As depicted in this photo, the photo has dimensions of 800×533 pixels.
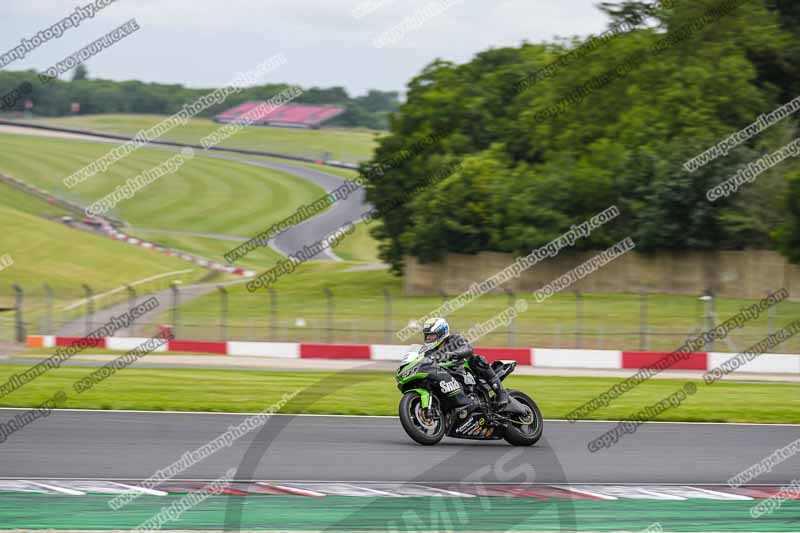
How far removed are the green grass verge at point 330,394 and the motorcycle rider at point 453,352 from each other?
3.69 metres

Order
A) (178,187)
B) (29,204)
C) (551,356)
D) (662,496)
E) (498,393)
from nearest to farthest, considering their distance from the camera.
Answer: (662,496) → (498,393) → (551,356) → (29,204) → (178,187)

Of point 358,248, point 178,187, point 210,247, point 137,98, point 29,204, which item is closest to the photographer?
point 29,204

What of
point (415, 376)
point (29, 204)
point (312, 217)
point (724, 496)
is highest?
point (312, 217)

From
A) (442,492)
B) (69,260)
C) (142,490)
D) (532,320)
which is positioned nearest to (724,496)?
(442,492)

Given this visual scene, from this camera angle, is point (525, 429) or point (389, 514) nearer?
point (389, 514)

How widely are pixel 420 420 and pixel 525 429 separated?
1240 millimetres

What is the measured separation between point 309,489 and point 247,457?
187 cm

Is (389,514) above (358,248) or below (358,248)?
below

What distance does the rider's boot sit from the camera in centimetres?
1280

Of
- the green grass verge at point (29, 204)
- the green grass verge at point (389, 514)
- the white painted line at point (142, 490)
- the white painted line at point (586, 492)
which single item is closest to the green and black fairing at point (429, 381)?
the white painted line at point (586, 492)

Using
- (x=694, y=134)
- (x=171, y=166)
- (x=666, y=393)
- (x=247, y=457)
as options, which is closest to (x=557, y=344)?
(x=666, y=393)

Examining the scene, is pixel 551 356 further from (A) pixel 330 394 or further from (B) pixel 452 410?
(B) pixel 452 410

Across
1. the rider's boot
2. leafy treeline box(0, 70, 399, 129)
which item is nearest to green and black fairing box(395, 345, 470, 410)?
the rider's boot

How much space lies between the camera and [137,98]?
5802 inches
